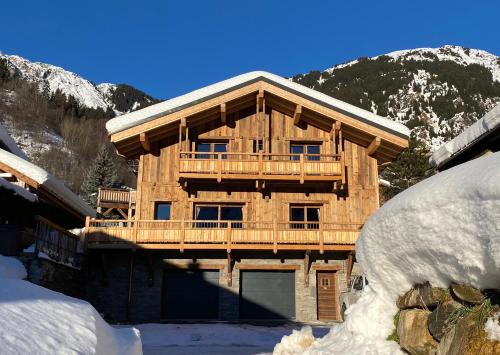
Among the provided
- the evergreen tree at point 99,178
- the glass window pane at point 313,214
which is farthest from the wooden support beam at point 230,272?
the evergreen tree at point 99,178

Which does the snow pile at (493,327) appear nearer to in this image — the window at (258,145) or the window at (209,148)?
the window at (258,145)

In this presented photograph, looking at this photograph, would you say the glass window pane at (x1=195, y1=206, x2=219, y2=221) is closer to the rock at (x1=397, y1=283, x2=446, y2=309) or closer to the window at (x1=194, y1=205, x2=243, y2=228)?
the window at (x1=194, y1=205, x2=243, y2=228)

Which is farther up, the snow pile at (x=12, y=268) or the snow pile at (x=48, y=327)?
the snow pile at (x=12, y=268)

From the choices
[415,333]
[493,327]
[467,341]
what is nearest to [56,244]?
[415,333]

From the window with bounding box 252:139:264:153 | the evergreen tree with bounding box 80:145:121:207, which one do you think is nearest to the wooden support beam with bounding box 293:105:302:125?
the window with bounding box 252:139:264:153

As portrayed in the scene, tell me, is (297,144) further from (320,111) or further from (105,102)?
(105,102)

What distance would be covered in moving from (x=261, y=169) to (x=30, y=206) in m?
8.93

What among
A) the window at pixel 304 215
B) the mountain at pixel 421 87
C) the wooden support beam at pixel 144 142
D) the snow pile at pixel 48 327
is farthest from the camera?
the mountain at pixel 421 87

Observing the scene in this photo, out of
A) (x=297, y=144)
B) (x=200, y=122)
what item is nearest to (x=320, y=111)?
(x=297, y=144)

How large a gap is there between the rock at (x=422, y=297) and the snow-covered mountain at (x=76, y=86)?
12715 centimetres

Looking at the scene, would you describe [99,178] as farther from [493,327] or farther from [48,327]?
[493,327]

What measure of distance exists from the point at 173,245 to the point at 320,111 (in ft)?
28.6

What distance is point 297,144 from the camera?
2336 cm

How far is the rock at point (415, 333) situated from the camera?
18.7 ft
